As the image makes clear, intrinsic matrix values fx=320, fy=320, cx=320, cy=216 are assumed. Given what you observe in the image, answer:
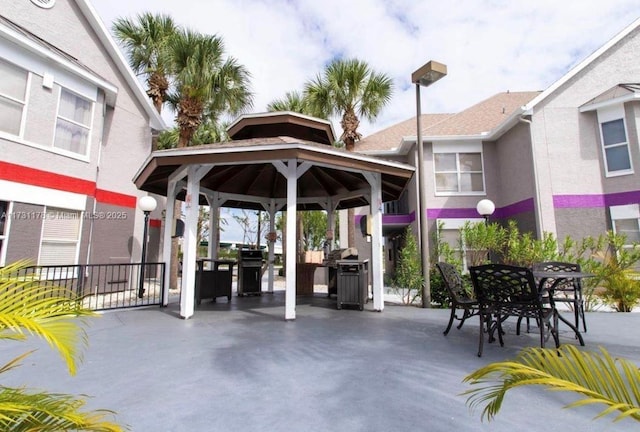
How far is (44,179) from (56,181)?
288mm

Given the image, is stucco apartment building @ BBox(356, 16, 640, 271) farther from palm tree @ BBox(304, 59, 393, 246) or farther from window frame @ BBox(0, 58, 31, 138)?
window frame @ BBox(0, 58, 31, 138)

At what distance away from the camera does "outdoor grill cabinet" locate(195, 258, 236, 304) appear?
25.3 feet

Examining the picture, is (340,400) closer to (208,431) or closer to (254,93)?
(208,431)

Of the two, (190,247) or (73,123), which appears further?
(73,123)

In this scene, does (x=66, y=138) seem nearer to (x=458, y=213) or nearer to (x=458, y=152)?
(x=458, y=213)

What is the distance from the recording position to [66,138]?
903cm

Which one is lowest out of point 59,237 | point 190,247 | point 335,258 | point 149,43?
point 335,258

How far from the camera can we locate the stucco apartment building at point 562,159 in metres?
10.7

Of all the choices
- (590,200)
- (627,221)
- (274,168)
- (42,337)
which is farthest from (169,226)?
(627,221)

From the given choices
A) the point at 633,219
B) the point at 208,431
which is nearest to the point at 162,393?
the point at 208,431

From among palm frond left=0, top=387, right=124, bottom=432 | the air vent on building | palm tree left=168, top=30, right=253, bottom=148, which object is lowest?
palm frond left=0, top=387, right=124, bottom=432

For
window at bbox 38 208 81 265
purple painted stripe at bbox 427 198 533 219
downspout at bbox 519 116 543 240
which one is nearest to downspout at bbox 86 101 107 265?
window at bbox 38 208 81 265

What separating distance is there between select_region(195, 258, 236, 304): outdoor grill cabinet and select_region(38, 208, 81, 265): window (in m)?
4.04

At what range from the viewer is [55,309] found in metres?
1.45
